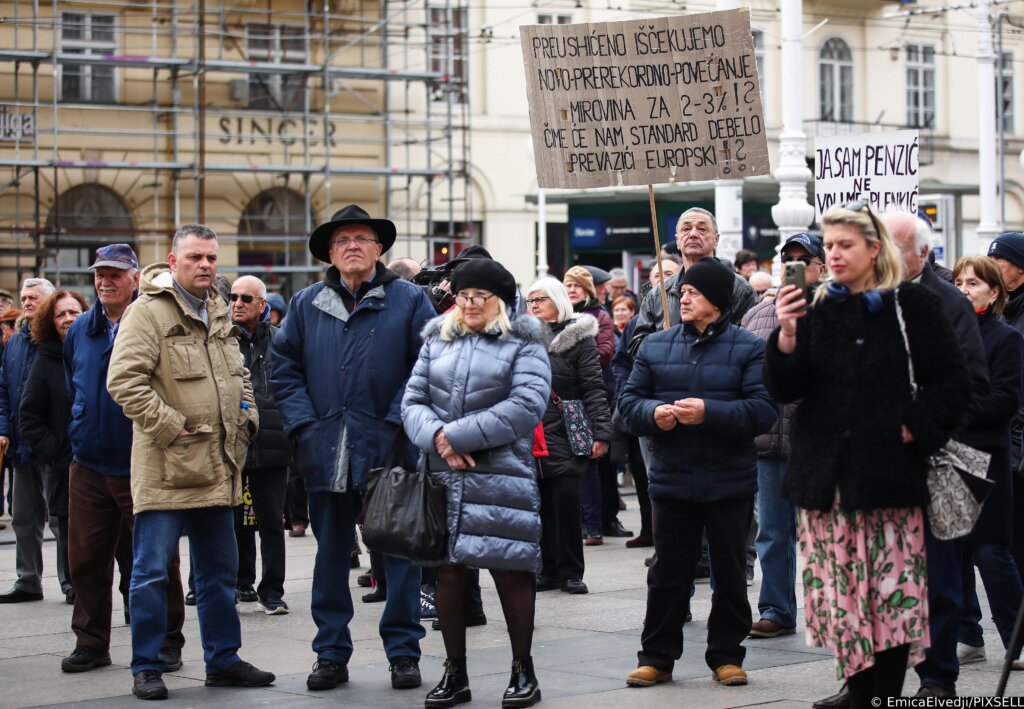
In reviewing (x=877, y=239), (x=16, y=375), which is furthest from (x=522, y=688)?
(x=16, y=375)

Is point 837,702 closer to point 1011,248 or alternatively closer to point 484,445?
point 484,445

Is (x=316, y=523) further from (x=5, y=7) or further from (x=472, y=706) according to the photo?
(x=5, y=7)

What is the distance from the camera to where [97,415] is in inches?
320

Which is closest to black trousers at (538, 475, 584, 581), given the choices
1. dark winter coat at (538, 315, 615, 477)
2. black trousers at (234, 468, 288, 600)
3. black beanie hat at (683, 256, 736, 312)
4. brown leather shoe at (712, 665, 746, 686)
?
dark winter coat at (538, 315, 615, 477)

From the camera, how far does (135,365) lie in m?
7.56

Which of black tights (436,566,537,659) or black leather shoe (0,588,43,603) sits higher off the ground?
black tights (436,566,537,659)

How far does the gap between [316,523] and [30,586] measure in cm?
371

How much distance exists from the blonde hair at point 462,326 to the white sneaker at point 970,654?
2760 millimetres

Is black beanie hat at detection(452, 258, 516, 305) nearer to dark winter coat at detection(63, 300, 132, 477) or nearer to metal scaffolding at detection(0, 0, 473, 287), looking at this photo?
dark winter coat at detection(63, 300, 132, 477)

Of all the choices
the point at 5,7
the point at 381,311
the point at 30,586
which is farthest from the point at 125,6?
the point at 381,311

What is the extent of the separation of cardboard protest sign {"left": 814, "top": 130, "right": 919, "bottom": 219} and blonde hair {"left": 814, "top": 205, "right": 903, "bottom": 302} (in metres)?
5.64

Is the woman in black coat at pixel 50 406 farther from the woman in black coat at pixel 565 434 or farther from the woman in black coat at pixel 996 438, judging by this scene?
the woman in black coat at pixel 996 438

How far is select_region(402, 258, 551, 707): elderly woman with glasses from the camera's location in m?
7.16

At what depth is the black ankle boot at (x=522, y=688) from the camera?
23.4ft
